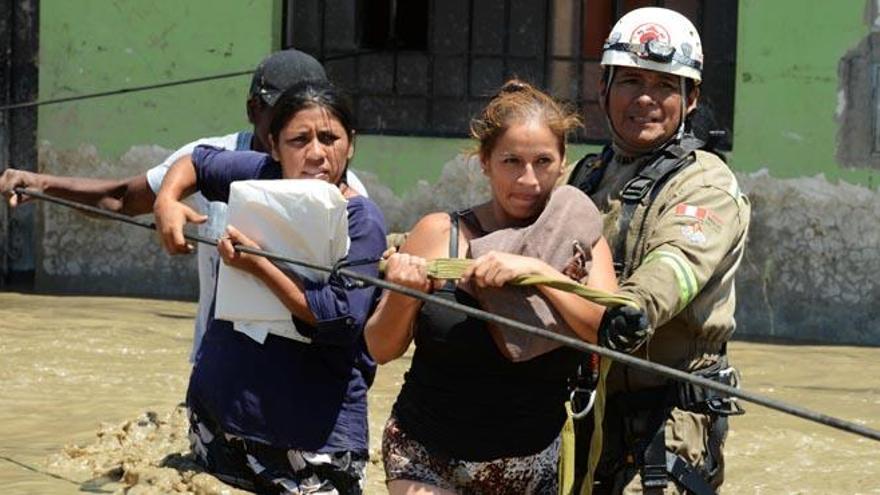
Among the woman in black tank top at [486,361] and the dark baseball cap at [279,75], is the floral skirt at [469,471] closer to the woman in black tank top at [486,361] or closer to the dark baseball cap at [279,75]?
the woman in black tank top at [486,361]

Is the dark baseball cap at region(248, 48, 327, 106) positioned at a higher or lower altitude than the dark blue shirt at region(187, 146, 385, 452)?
higher

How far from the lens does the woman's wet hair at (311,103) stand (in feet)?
14.7

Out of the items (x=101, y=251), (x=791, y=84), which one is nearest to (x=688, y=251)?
(x=791, y=84)

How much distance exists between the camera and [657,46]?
14.0ft

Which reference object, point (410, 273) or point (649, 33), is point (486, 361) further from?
point (649, 33)

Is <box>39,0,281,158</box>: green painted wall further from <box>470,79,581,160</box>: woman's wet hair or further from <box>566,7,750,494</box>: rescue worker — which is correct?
<box>470,79,581,160</box>: woman's wet hair

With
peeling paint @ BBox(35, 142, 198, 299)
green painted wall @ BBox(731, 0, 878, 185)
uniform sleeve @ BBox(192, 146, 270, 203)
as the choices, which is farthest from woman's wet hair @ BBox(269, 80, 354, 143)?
peeling paint @ BBox(35, 142, 198, 299)

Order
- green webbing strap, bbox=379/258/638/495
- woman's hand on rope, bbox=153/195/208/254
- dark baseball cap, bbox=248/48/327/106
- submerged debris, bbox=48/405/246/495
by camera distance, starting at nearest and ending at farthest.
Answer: green webbing strap, bbox=379/258/638/495 → woman's hand on rope, bbox=153/195/208/254 → dark baseball cap, bbox=248/48/327/106 → submerged debris, bbox=48/405/246/495

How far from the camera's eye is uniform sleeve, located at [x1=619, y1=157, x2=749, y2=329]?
156 inches

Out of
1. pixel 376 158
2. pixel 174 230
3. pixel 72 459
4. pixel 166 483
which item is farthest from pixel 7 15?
pixel 174 230

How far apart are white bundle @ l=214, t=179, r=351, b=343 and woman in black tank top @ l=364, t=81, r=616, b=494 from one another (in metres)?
0.24

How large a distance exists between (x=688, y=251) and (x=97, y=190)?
6.04 feet

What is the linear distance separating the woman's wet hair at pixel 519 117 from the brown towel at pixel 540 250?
0.48 feet

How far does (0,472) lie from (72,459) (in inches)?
10.8
